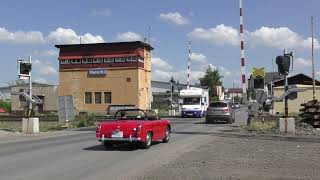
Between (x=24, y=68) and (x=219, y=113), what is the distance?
1594cm

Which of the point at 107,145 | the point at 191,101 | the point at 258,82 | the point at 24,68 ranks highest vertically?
the point at 24,68

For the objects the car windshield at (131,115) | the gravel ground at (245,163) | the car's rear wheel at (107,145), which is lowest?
the gravel ground at (245,163)

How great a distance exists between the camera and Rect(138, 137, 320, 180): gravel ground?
11336mm

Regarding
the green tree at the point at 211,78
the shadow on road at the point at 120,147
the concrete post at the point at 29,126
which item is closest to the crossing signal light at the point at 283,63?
the shadow on road at the point at 120,147

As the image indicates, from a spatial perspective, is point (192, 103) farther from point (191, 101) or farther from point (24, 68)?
point (24, 68)

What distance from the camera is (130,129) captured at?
57.1 feet

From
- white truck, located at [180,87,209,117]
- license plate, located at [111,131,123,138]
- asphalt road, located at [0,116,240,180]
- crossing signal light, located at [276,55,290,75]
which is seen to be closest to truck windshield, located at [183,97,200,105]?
white truck, located at [180,87,209,117]

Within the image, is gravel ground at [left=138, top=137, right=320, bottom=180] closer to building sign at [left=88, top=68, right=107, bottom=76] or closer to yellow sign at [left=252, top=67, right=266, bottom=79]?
yellow sign at [left=252, top=67, right=266, bottom=79]

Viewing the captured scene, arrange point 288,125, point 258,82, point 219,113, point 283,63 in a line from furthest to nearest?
point 219,113
point 258,82
point 288,125
point 283,63

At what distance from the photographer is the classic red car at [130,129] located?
17391 mm

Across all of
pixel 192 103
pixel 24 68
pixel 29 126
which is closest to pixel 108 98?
pixel 192 103

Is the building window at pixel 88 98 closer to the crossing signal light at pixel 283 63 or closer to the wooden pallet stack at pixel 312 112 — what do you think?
the wooden pallet stack at pixel 312 112

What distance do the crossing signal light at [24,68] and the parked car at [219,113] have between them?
15325 millimetres

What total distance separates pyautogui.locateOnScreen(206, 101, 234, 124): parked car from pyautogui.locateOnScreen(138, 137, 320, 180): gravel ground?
66.9ft
